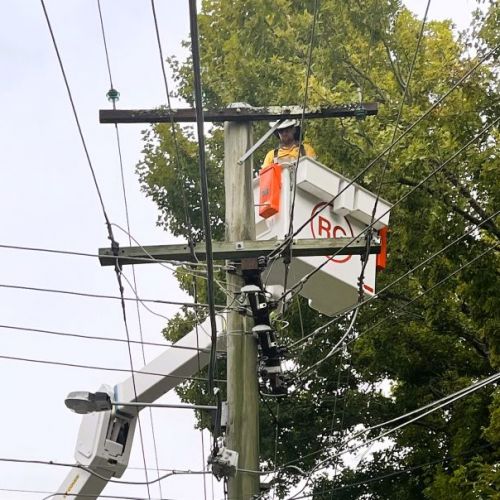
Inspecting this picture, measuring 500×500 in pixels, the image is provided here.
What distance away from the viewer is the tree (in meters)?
12.5

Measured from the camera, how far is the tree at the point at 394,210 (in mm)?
12477

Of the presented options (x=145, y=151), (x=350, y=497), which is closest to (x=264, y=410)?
(x=350, y=497)

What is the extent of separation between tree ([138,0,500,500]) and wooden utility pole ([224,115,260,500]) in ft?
1.82

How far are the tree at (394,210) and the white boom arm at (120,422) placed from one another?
1431 millimetres

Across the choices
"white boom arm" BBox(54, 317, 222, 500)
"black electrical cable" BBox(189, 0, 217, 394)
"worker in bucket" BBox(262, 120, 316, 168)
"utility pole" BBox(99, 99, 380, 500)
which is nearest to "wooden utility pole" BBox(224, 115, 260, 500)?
"utility pole" BBox(99, 99, 380, 500)

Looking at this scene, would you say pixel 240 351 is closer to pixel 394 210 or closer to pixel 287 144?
pixel 287 144

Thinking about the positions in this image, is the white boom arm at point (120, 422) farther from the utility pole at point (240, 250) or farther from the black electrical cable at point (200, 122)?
the black electrical cable at point (200, 122)

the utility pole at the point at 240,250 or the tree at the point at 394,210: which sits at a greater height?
the tree at the point at 394,210

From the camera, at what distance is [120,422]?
37.6 feet

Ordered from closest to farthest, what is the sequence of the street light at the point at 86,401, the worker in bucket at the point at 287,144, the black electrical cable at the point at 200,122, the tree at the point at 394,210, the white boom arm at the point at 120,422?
the black electrical cable at the point at 200,122, the street light at the point at 86,401, the worker in bucket at the point at 287,144, the white boom arm at the point at 120,422, the tree at the point at 394,210

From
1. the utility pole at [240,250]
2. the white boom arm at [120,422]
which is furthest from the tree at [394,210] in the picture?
the white boom arm at [120,422]

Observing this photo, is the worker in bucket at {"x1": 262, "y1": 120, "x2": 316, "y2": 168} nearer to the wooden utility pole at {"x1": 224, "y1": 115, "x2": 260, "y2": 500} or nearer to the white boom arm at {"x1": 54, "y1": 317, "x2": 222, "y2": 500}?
the wooden utility pole at {"x1": 224, "y1": 115, "x2": 260, "y2": 500}

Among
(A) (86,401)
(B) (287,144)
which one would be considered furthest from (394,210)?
(A) (86,401)

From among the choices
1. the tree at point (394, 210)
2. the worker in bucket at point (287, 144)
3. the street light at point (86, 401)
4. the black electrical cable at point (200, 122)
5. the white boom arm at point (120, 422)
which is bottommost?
the black electrical cable at point (200, 122)
